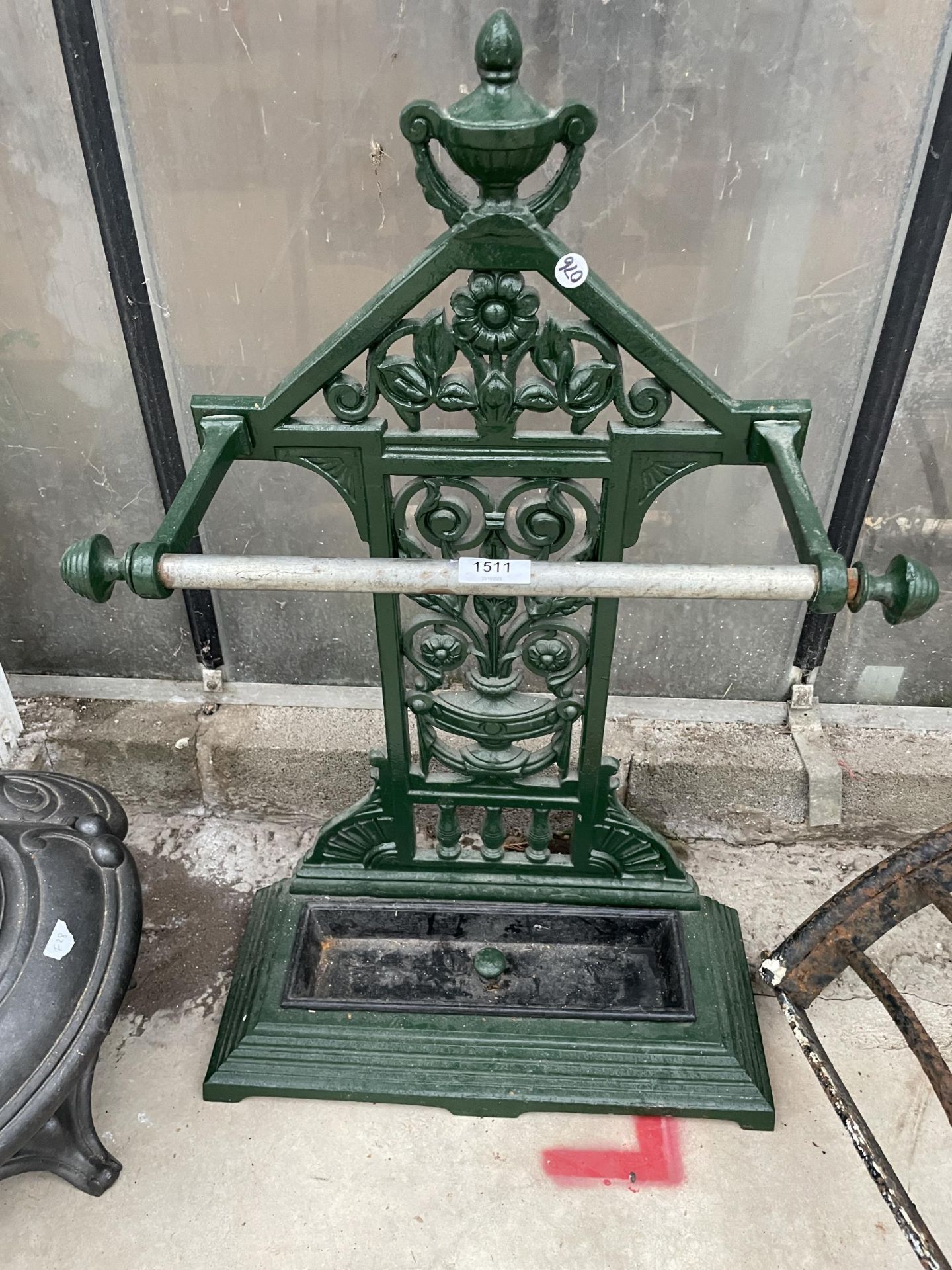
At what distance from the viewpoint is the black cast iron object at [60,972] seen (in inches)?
58.8

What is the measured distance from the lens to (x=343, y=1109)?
190 centimetres

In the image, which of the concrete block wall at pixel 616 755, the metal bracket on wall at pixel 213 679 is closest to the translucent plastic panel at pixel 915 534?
the concrete block wall at pixel 616 755

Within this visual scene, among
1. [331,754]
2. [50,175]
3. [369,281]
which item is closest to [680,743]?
[331,754]

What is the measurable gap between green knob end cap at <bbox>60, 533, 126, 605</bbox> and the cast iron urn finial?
73 cm

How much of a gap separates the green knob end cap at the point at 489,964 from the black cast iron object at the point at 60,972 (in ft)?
2.50

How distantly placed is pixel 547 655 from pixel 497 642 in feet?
0.33

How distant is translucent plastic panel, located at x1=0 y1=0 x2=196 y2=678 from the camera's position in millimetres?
1913

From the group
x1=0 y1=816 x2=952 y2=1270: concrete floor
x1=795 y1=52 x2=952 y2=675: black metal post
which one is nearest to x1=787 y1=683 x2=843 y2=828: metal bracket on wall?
x1=795 y1=52 x2=952 y2=675: black metal post

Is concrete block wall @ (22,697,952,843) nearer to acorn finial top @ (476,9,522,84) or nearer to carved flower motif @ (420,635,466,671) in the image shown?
carved flower motif @ (420,635,466,671)

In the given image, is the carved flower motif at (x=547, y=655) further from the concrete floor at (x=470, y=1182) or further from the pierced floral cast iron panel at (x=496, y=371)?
the concrete floor at (x=470, y=1182)

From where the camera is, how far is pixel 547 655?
1.75 m

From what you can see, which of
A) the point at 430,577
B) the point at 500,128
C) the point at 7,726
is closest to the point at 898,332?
the point at 500,128

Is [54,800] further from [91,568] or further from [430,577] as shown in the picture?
[430,577]

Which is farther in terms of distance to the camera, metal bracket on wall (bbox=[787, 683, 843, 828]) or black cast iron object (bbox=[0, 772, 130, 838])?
metal bracket on wall (bbox=[787, 683, 843, 828])
